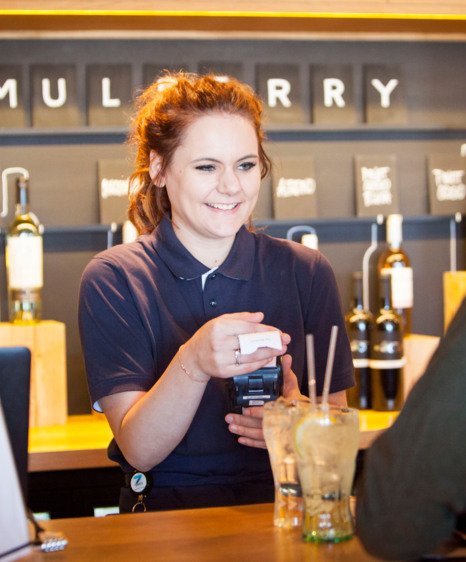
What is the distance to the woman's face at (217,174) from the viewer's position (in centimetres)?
173

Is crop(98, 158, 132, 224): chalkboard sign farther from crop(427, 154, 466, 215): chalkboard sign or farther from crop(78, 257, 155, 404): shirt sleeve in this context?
crop(78, 257, 155, 404): shirt sleeve

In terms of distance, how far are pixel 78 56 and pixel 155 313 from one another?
162 cm

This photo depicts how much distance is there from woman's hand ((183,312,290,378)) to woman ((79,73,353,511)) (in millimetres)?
73

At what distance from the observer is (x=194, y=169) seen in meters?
1.75

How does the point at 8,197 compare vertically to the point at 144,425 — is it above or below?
above

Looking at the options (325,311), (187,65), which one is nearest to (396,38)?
(187,65)

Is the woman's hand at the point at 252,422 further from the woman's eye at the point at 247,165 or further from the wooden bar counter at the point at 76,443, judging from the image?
the wooden bar counter at the point at 76,443

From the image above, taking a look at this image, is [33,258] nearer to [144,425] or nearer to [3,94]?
[3,94]

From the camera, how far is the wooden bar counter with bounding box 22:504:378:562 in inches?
43.7

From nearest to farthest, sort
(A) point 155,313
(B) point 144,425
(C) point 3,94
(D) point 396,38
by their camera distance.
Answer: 1. (B) point 144,425
2. (A) point 155,313
3. (C) point 3,94
4. (D) point 396,38

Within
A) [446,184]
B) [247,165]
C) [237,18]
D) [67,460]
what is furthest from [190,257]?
[446,184]

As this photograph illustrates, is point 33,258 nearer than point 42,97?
Yes

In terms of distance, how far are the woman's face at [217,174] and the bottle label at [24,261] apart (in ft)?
3.37

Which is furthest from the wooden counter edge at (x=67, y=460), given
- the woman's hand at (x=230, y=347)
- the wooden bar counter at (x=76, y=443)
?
the woman's hand at (x=230, y=347)
